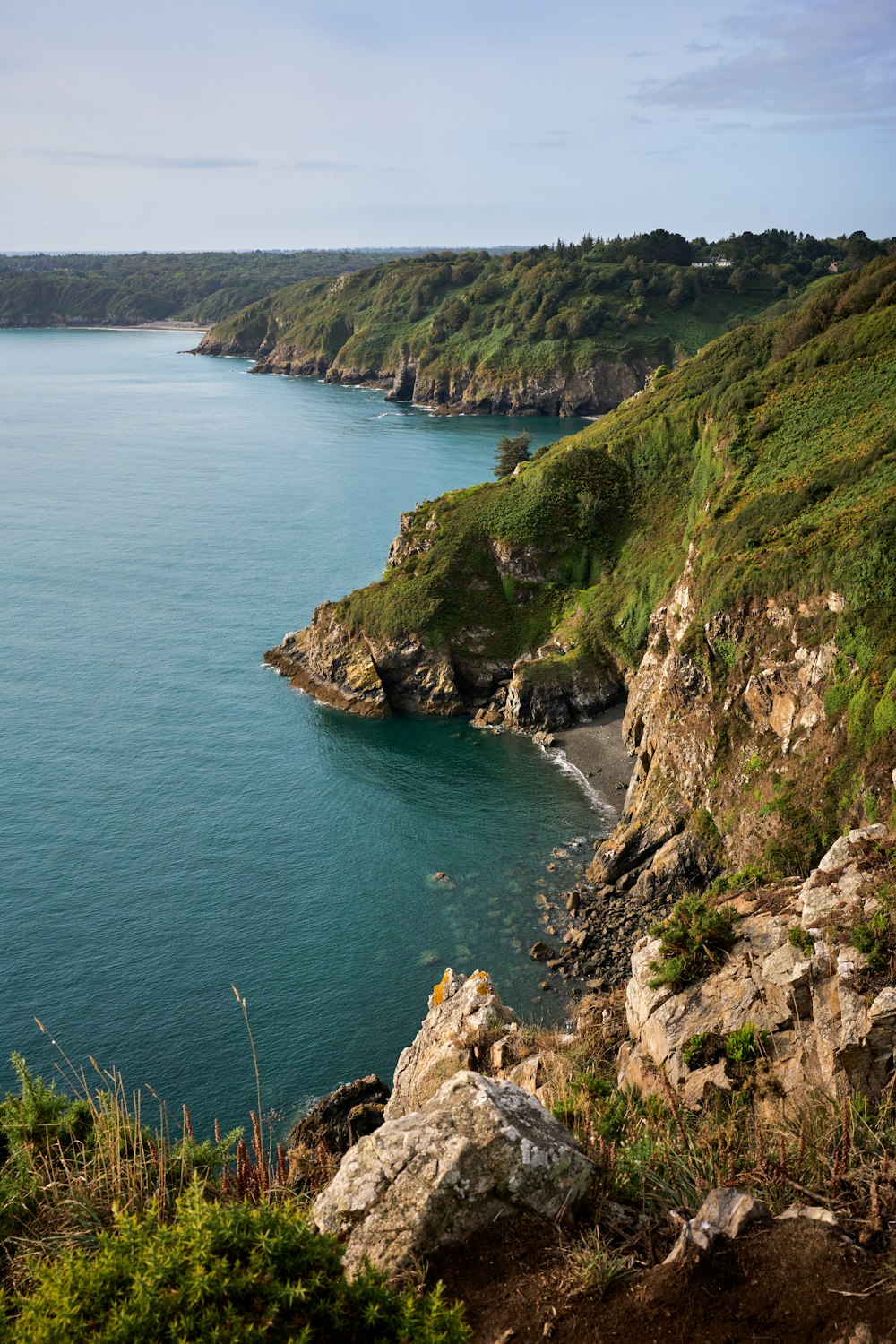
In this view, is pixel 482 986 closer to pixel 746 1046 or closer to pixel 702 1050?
pixel 702 1050

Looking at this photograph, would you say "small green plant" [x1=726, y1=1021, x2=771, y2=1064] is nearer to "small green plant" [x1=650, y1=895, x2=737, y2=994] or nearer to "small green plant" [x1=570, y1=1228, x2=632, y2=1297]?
"small green plant" [x1=650, y1=895, x2=737, y2=994]

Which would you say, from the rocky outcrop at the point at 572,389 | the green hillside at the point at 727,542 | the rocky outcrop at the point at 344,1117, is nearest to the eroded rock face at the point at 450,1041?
the rocky outcrop at the point at 344,1117

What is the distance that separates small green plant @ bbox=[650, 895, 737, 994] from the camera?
27.3 metres

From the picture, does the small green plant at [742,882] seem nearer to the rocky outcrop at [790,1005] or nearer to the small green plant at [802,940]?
the rocky outcrop at [790,1005]

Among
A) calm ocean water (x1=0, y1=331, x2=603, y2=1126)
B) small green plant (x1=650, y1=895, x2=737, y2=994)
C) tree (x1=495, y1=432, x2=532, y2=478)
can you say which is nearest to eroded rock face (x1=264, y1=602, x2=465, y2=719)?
calm ocean water (x1=0, y1=331, x2=603, y2=1126)

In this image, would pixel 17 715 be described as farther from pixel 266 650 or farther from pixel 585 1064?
pixel 585 1064

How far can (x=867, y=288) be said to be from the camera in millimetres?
72500

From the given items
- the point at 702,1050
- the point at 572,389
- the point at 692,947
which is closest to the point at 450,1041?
the point at 702,1050

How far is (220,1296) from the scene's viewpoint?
31.3ft

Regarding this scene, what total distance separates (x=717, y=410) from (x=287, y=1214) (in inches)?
2980

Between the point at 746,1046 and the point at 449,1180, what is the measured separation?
13.6 m

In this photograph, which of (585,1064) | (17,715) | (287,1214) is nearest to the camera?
(287,1214)

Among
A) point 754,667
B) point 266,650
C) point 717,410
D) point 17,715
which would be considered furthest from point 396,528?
point 754,667

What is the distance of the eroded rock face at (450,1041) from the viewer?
2698 cm
